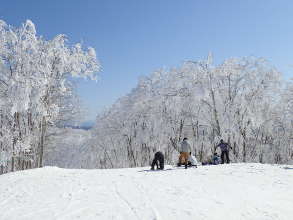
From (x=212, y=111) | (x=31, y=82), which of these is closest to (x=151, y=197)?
(x=31, y=82)

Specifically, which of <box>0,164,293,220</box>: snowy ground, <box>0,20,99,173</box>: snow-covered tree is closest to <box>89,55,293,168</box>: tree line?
<box>0,20,99,173</box>: snow-covered tree

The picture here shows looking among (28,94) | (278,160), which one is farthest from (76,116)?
(278,160)

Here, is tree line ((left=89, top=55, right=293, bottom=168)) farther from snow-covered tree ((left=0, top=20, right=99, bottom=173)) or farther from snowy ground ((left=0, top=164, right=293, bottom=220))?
snowy ground ((left=0, top=164, right=293, bottom=220))

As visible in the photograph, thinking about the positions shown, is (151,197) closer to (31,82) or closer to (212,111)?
(31,82)

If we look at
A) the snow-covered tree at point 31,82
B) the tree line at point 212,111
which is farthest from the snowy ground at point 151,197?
the tree line at point 212,111

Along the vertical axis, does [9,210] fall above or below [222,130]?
below

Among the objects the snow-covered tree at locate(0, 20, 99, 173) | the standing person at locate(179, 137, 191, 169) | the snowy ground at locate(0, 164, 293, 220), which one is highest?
the snow-covered tree at locate(0, 20, 99, 173)

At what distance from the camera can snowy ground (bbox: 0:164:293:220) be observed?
8.44m

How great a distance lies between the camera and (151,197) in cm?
1010

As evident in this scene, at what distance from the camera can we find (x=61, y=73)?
23.2 m

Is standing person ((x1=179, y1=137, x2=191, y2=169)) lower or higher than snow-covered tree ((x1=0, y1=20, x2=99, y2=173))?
lower

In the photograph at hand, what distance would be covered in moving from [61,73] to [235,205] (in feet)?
57.5

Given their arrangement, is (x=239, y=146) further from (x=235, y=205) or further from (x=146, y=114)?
(x=235, y=205)

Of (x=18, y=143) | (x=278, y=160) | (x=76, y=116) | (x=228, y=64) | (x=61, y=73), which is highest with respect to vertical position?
(x=228, y=64)
